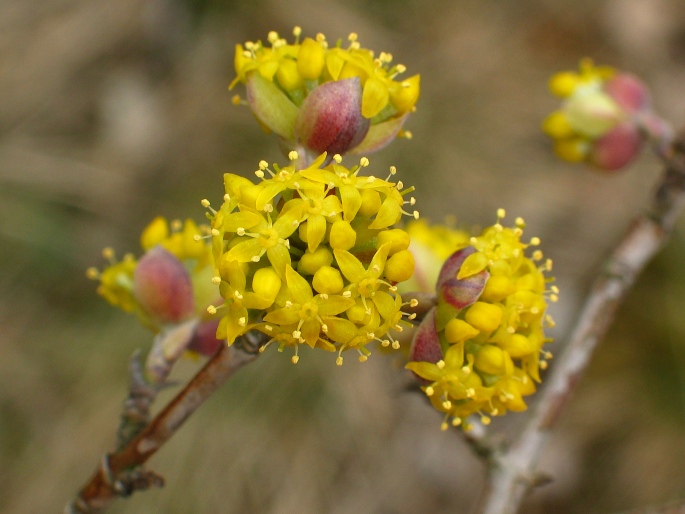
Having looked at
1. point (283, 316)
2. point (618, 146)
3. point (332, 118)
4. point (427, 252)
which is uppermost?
point (618, 146)

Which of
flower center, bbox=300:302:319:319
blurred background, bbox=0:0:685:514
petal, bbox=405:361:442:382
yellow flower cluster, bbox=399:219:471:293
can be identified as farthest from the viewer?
blurred background, bbox=0:0:685:514

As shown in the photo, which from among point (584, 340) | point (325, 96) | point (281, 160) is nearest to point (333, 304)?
point (325, 96)

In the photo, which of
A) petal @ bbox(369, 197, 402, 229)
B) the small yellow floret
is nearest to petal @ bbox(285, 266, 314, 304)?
petal @ bbox(369, 197, 402, 229)

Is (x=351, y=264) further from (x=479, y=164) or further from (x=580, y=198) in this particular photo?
(x=580, y=198)

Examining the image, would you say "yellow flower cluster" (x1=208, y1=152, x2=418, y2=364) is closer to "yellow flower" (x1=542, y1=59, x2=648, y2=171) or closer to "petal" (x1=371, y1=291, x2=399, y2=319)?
"petal" (x1=371, y1=291, x2=399, y2=319)

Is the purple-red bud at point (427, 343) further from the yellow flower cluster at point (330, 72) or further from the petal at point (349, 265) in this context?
the yellow flower cluster at point (330, 72)

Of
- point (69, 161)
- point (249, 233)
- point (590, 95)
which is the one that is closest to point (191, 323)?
point (249, 233)

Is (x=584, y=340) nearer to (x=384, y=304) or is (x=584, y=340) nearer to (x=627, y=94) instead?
(x=627, y=94)
